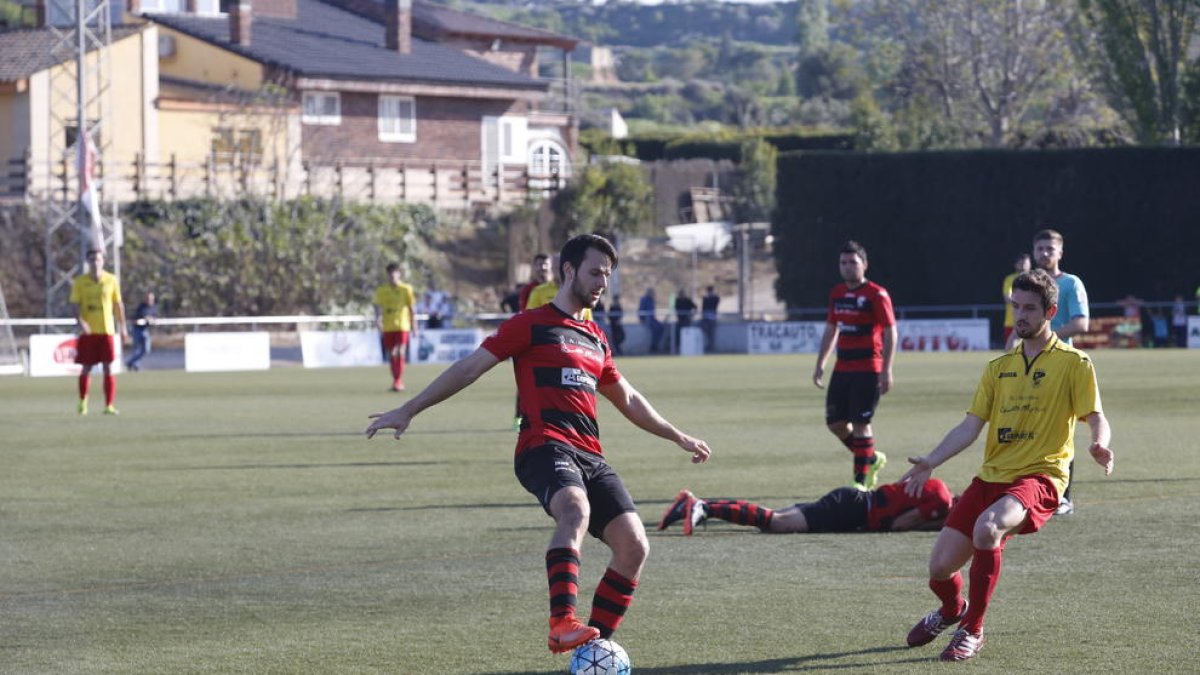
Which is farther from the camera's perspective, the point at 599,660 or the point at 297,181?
the point at 297,181

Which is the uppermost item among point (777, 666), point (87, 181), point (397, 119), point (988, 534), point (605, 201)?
point (397, 119)

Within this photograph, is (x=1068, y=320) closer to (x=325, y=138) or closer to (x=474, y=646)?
(x=474, y=646)

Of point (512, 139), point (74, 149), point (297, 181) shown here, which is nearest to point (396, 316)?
point (74, 149)

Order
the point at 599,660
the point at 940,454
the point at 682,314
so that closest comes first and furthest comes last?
the point at 599,660, the point at 940,454, the point at 682,314

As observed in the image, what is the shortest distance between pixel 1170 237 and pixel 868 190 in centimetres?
785

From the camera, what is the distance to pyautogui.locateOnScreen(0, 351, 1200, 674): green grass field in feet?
28.4

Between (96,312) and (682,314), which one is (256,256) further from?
(96,312)

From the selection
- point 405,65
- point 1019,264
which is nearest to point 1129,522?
point 1019,264

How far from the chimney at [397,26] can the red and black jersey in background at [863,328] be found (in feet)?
188

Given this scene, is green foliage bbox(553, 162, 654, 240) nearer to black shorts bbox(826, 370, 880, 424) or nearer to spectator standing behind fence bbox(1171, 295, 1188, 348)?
spectator standing behind fence bbox(1171, 295, 1188, 348)

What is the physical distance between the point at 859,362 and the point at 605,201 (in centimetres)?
4719

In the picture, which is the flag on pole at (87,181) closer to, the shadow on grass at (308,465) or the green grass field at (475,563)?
the green grass field at (475,563)

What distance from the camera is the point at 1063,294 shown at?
13859mm

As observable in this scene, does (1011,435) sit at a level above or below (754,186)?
below
